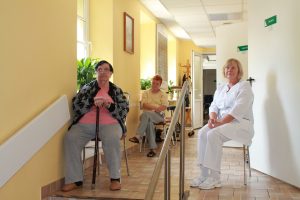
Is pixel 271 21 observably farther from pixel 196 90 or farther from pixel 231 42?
pixel 196 90

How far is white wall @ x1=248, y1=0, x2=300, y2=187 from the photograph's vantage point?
10.2ft

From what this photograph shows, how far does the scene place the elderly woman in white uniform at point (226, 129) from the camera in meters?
3.13

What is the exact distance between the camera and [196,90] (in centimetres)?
901

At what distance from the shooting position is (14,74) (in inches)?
98.8

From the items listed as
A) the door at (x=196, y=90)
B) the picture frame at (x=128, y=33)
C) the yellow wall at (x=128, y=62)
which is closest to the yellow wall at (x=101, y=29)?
the yellow wall at (x=128, y=62)

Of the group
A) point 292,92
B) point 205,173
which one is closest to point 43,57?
point 205,173

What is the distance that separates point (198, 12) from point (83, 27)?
8.23 ft

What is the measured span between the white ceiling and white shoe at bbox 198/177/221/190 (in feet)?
10.8

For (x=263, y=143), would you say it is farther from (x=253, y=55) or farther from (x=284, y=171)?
(x=253, y=55)

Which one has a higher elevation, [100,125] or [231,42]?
[231,42]

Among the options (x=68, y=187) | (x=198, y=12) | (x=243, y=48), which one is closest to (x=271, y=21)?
(x=243, y=48)

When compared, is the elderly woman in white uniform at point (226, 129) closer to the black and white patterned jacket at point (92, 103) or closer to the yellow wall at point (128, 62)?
the black and white patterned jacket at point (92, 103)

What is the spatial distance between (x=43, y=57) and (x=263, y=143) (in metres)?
2.29

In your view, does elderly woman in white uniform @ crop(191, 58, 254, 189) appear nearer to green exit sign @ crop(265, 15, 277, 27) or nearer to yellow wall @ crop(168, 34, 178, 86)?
green exit sign @ crop(265, 15, 277, 27)
